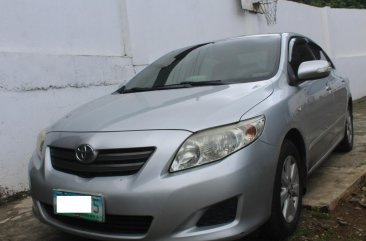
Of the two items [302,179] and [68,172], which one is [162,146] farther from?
[302,179]

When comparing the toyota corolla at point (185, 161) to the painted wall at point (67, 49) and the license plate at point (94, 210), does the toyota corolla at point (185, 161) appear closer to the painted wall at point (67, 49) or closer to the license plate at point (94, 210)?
the license plate at point (94, 210)

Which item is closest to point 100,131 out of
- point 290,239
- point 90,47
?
point 290,239

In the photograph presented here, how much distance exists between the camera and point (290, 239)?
318 centimetres

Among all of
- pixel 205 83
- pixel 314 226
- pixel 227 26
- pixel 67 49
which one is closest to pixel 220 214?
pixel 314 226

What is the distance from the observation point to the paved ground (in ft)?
12.1

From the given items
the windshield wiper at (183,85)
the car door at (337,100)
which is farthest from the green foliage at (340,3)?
the windshield wiper at (183,85)

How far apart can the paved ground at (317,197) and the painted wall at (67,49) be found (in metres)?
0.54

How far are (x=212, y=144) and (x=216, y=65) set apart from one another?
142 cm

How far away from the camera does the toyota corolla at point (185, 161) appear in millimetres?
2568

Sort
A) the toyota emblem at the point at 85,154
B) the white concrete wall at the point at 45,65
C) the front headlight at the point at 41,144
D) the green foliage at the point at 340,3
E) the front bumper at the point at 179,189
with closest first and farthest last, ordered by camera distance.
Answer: the front bumper at the point at 179,189, the toyota emblem at the point at 85,154, the front headlight at the point at 41,144, the white concrete wall at the point at 45,65, the green foliage at the point at 340,3

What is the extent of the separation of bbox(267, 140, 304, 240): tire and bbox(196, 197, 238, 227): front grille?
1.17 ft

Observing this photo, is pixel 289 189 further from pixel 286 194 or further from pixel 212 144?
pixel 212 144

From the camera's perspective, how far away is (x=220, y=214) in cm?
263

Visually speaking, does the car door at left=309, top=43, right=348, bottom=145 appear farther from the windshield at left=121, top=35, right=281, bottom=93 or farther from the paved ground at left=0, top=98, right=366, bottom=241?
the windshield at left=121, top=35, right=281, bottom=93
